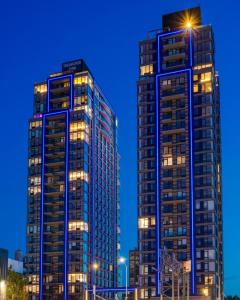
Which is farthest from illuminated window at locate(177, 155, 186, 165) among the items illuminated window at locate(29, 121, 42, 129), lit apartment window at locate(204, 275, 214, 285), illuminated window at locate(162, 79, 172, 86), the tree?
illuminated window at locate(29, 121, 42, 129)

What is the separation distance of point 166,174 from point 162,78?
84.3ft

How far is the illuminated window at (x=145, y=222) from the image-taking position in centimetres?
14525

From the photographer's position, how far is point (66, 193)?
17112cm

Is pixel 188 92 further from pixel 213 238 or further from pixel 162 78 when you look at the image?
pixel 213 238

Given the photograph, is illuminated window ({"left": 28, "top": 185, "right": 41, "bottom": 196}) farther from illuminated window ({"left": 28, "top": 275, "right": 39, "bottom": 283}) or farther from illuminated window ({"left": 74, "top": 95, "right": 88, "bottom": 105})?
illuminated window ({"left": 74, "top": 95, "right": 88, "bottom": 105})

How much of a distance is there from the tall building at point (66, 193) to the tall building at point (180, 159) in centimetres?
2836

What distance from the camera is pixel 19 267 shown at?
186 meters

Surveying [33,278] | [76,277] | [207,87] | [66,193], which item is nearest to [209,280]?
[76,277]

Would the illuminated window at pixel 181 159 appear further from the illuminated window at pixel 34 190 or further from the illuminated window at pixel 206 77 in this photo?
the illuminated window at pixel 34 190

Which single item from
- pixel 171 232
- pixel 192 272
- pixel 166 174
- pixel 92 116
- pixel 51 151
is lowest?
pixel 192 272

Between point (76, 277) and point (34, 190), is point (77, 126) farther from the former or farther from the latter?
point (76, 277)

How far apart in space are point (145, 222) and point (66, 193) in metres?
33.8

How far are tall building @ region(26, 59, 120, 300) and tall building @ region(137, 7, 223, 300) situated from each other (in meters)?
28.4

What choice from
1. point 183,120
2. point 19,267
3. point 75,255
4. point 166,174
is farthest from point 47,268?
point 183,120
